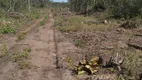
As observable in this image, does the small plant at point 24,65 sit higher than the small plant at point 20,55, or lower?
lower

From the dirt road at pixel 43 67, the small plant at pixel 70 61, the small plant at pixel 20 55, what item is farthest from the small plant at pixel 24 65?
the small plant at pixel 70 61

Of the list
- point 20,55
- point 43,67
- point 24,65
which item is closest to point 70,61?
point 43,67

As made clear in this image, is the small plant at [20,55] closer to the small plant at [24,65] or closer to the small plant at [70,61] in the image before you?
the small plant at [24,65]

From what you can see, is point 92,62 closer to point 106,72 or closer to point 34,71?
point 106,72

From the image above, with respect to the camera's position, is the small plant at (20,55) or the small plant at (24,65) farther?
the small plant at (20,55)

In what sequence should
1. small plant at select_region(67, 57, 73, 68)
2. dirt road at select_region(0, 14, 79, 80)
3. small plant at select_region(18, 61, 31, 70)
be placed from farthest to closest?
small plant at select_region(67, 57, 73, 68) → small plant at select_region(18, 61, 31, 70) → dirt road at select_region(0, 14, 79, 80)

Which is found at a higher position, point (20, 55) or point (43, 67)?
point (20, 55)

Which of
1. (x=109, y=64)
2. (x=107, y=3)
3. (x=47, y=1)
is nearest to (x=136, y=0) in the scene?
(x=107, y=3)

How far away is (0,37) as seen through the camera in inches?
551

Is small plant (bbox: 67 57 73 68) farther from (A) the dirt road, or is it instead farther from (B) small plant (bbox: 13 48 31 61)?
(B) small plant (bbox: 13 48 31 61)

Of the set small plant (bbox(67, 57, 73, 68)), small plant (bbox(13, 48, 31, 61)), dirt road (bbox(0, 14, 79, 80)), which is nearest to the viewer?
dirt road (bbox(0, 14, 79, 80))

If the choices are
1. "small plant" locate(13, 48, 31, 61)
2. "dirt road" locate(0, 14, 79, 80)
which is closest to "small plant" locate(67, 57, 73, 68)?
"dirt road" locate(0, 14, 79, 80)

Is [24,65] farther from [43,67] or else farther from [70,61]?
[70,61]

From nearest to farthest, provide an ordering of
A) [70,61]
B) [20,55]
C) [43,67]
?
[43,67] → [70,61] → [20,55]
